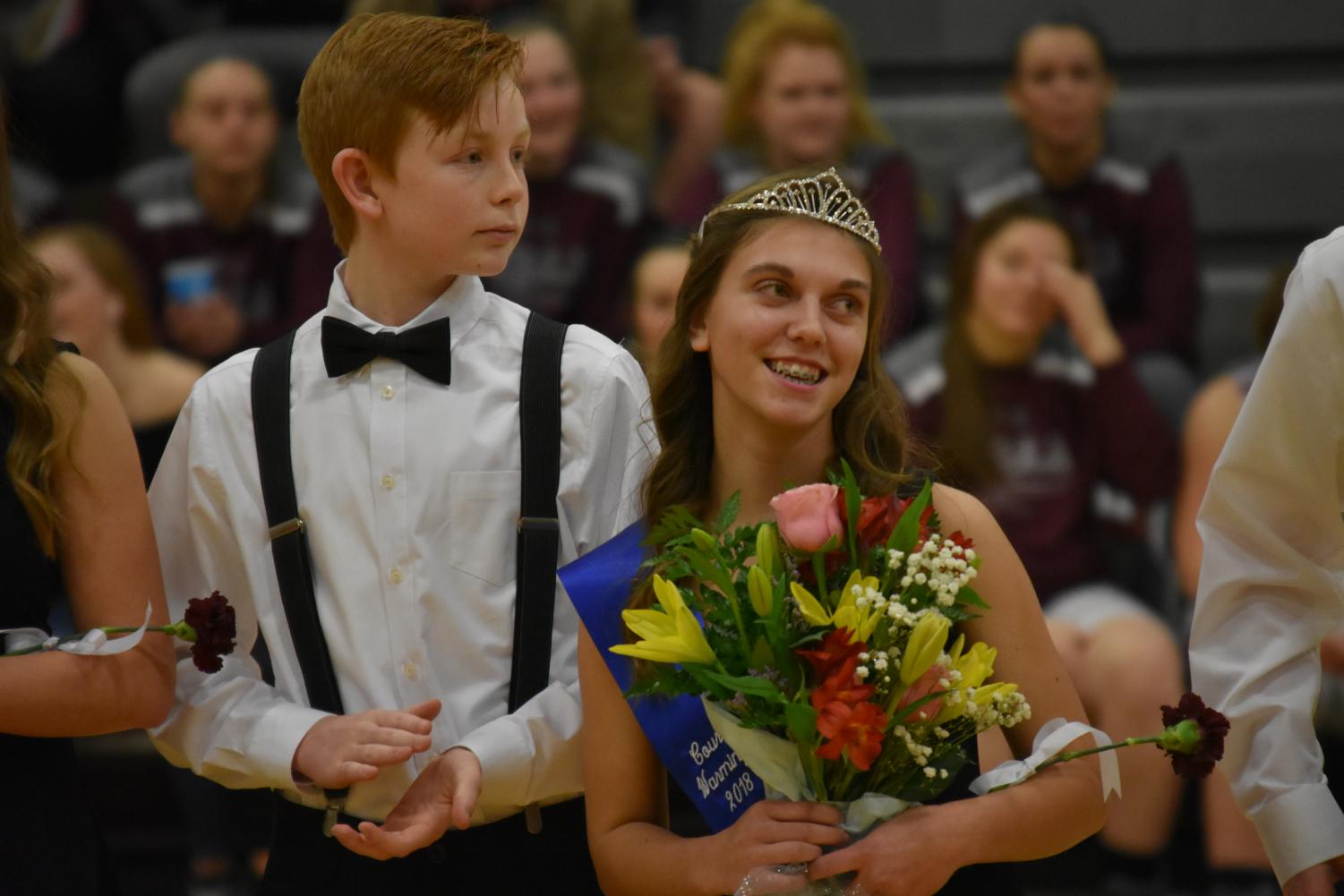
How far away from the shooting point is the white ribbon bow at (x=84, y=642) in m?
2.24

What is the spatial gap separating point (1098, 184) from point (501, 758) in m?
3.71

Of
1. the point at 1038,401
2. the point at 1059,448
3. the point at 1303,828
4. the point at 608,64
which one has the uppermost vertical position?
the point at 608,64

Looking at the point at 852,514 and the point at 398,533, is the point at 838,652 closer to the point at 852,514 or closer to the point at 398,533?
the point at 852,514

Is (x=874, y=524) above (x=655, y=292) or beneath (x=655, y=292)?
above

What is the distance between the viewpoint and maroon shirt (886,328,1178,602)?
15.9ft

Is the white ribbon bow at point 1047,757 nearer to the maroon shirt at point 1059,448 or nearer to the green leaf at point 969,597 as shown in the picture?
the green leaf at point 969,597

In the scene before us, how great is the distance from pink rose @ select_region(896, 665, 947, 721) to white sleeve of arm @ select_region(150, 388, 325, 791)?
2.63 ft

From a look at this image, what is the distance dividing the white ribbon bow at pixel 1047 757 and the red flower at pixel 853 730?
0.81ft

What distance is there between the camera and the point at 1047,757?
208 cm

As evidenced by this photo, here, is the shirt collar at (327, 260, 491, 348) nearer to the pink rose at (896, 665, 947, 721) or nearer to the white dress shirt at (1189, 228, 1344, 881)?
the pink rose at (896, 665, 947, 721)

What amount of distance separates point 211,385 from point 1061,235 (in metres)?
3.07

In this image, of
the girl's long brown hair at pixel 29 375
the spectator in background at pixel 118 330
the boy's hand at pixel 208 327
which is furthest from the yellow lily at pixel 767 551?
the boy's hand at pixel 208 327

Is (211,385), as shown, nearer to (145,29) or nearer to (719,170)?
(719,170)

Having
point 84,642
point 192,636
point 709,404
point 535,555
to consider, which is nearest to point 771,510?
point 709,404
